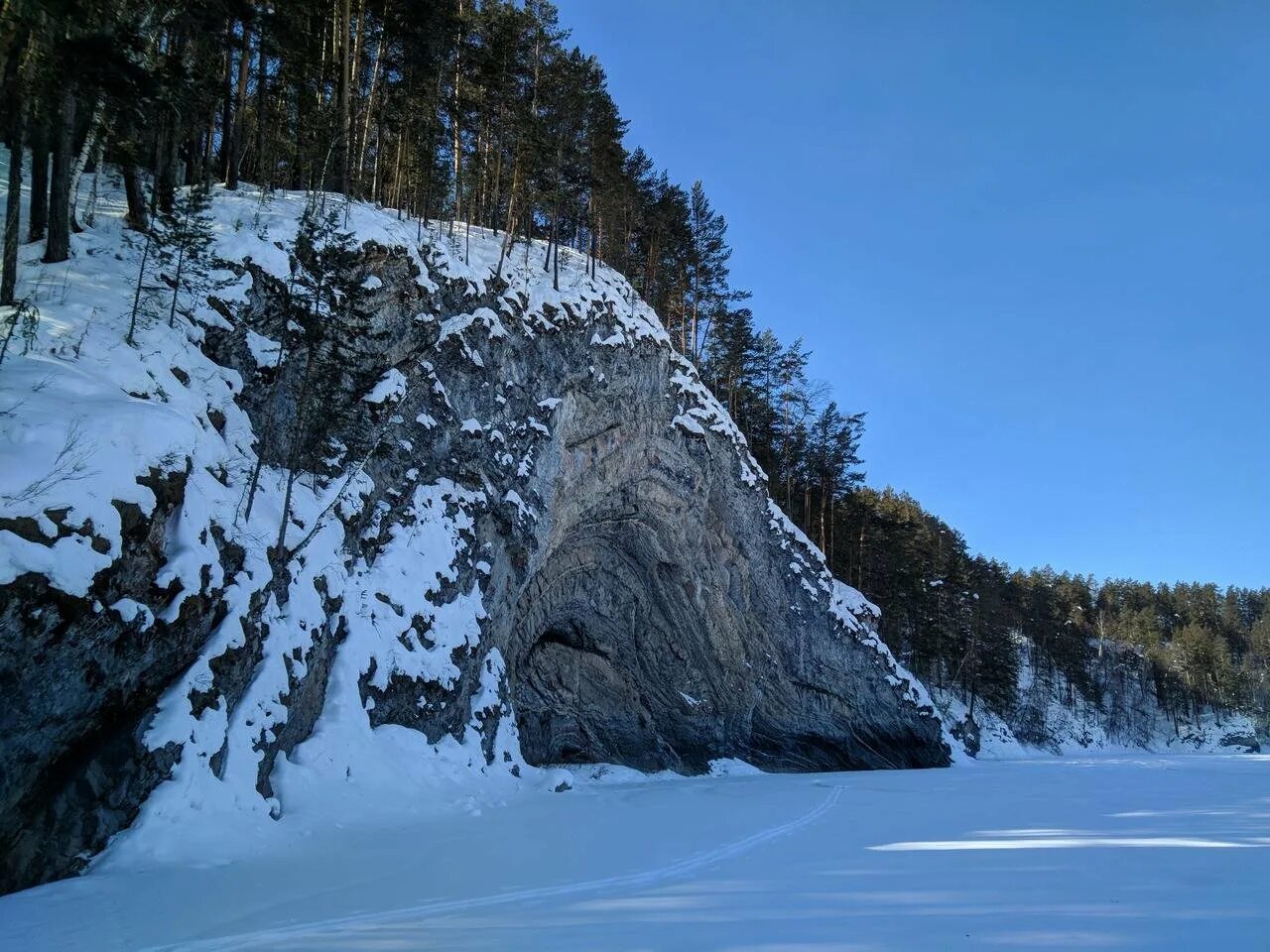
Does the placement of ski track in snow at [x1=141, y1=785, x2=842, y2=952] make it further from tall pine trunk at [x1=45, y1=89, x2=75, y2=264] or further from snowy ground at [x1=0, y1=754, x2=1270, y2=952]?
tall pine trunk at [x1=45, y1=89, x2=75, y2=264]

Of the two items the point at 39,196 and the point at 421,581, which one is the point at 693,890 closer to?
the point at 421,581

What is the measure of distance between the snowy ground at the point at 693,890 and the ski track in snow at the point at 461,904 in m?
0.03

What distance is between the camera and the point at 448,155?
97.7 ft

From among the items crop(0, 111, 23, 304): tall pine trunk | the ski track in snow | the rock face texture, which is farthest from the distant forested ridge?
the ski track in snow

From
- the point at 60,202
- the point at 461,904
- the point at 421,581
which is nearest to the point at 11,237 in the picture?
the point at 60,202

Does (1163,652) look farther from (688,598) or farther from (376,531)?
(376,531)

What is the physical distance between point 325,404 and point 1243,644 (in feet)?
409

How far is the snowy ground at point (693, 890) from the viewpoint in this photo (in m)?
5.05

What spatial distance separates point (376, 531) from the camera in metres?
14.0

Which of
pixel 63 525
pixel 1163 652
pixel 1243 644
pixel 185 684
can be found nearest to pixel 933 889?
pixel 185 684

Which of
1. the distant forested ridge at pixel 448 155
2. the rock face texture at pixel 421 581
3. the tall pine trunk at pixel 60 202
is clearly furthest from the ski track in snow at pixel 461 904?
the tall pine trunk at pixel 60 202

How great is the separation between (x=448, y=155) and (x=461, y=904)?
99.9ft

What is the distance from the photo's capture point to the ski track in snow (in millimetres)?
4948

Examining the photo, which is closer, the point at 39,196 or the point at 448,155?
the point at 39,196
